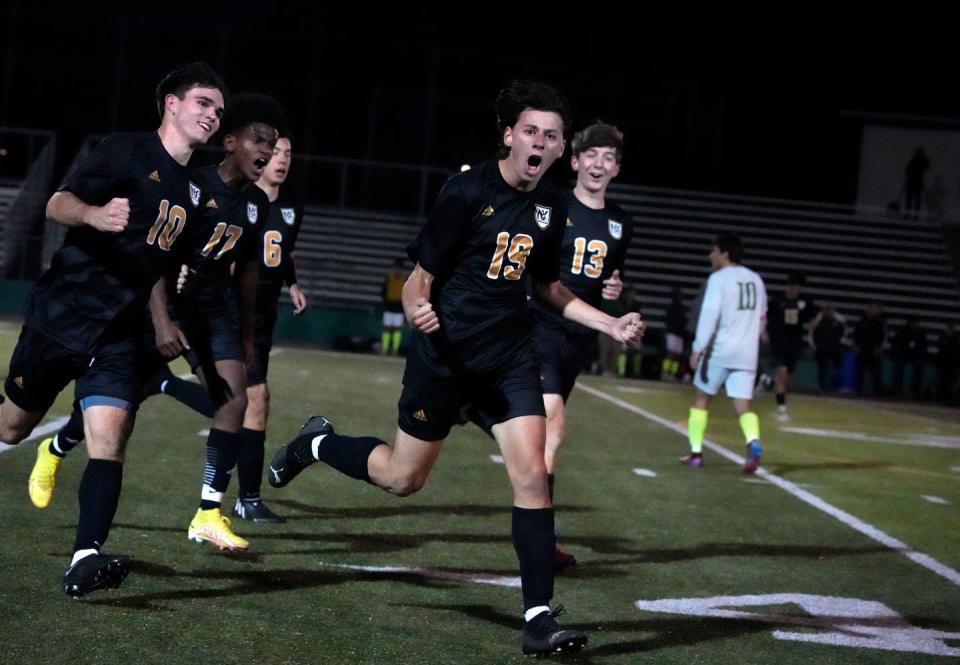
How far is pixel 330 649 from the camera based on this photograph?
207 inches

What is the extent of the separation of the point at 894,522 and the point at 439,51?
28666 millimetres

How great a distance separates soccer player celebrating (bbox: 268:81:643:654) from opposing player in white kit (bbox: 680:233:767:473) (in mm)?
7344

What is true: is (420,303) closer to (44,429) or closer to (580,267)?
(580,267)

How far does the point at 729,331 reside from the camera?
13172 mm

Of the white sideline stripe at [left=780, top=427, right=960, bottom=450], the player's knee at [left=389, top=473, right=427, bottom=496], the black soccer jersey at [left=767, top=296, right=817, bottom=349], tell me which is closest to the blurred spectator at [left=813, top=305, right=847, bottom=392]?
the black soccer jersey at [left=767, top=296, right=817, bottom=349]

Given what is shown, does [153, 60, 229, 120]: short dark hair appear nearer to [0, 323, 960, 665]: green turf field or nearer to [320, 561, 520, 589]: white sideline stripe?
[0, 323, 960, 665]: green turf field

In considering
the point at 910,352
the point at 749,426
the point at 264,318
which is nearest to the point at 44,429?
the point at 264,318

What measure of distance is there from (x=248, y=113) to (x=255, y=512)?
89.4 inches

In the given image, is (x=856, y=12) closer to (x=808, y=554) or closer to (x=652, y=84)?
(x=652, y=84)

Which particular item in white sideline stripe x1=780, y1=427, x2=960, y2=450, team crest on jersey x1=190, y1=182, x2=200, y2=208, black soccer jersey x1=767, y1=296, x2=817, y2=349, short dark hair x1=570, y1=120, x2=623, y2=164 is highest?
short dark hair x1=570, y1=120, x2=623, y2=164

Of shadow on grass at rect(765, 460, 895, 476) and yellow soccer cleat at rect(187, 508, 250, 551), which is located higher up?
yellow soccer cleat at rect(187, 508, 250, 551)

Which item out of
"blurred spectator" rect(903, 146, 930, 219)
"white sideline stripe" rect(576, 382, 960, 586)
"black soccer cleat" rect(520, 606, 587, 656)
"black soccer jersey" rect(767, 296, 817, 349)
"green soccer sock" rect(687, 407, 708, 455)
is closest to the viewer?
"black soccer cleat" rect(520, 606, 587, 656)

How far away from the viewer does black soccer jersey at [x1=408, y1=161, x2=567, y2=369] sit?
559 cm

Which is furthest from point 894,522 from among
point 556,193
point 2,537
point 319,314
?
point 319,314
